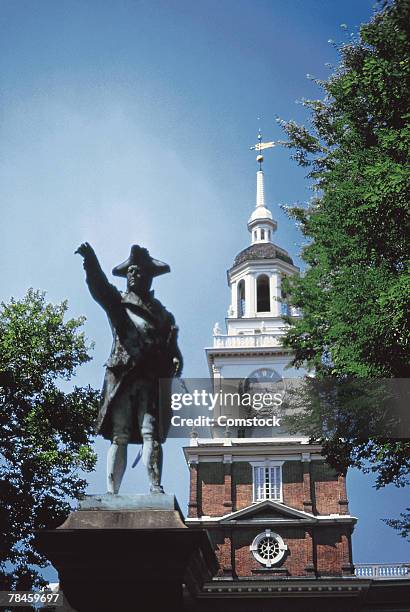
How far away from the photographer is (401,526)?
1994cm

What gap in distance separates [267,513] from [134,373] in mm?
35023

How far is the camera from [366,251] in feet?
58.9

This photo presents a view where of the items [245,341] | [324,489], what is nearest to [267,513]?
[324,489]

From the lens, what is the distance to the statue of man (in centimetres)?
754

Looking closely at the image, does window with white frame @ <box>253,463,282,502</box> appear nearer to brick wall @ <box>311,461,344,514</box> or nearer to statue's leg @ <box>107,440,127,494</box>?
brick wall @ <box>311,461,344,514</box>

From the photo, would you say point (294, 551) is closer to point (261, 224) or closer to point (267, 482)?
point (267, 482)

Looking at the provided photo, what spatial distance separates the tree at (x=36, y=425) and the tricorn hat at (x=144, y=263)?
625 inches

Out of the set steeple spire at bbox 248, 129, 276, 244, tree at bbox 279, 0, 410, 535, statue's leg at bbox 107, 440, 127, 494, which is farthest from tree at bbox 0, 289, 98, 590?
steeple spire at bbox 248, 129, 276, 244

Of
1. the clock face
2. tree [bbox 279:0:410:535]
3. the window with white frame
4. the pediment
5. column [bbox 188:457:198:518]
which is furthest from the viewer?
the clock face

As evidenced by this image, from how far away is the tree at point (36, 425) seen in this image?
22672 mm

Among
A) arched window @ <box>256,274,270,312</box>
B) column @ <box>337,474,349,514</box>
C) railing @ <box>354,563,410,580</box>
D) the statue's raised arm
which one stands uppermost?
arched window @ <box>256,274,270,312</box>

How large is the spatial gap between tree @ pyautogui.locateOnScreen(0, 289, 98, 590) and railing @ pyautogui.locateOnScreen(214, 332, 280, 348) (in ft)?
57.9

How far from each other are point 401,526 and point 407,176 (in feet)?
29.2

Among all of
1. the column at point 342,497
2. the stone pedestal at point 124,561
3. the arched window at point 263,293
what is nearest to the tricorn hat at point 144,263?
the stone pedestal at point 124,561
